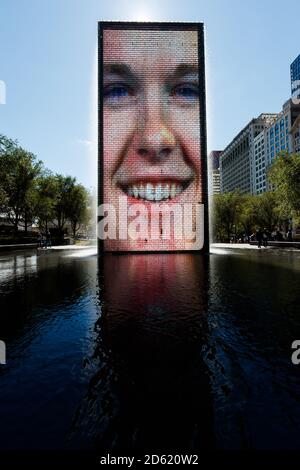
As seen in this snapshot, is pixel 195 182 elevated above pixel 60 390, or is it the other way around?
pixel 195 182

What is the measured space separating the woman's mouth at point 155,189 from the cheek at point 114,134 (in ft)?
8.07

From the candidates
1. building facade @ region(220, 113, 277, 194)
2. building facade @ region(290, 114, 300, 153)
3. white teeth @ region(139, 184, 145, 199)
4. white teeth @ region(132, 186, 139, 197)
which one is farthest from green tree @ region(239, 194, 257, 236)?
building facade @ region(220, 113, 277, 194)

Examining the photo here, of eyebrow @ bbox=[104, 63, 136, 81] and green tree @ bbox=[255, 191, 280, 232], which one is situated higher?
eyebrow @ bbox=[104, 63, 136, 81]

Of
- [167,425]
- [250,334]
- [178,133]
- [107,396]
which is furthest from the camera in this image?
[178,133]

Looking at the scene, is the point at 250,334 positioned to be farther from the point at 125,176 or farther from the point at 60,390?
the point at 125,176

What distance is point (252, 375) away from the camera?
3535 millimetres

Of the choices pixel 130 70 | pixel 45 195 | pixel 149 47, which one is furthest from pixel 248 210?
pixel 130 70

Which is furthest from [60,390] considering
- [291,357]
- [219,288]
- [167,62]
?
[167,62]

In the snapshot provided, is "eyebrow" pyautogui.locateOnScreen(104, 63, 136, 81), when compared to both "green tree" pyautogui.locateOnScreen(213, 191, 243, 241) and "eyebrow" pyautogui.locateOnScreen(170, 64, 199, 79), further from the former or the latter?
"green tree" pyautogui.locateOnScreen(213, 191, 243, 241)

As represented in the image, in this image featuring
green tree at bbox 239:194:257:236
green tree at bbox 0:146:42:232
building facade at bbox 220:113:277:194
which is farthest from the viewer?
building facade at bbox 220:113:277:194

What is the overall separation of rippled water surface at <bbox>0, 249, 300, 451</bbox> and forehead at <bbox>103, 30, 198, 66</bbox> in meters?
29.3

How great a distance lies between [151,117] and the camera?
A: 1166 inches

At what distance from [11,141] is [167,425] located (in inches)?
1499

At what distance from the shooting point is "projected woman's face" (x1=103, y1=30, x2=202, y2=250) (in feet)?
97.3
